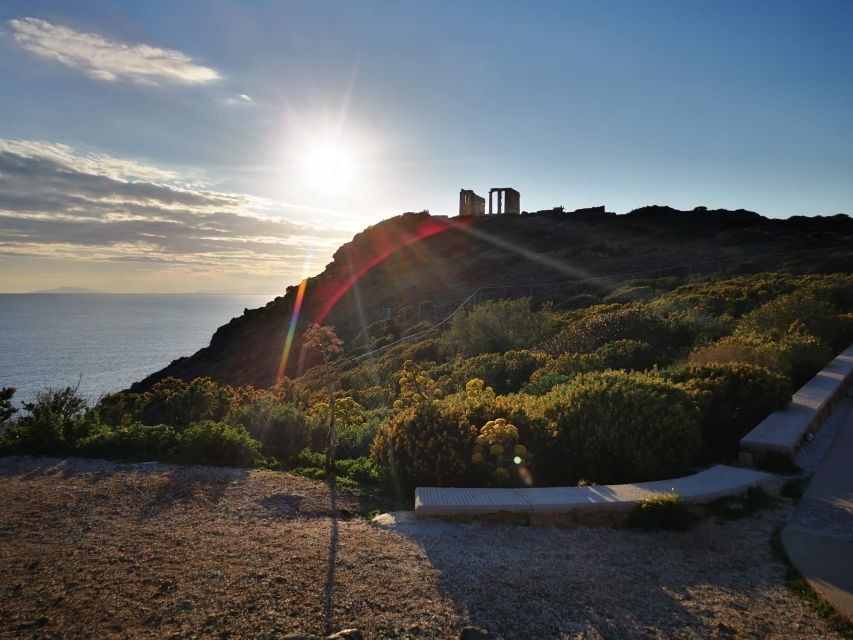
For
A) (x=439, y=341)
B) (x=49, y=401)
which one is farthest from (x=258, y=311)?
(x=49, y=401)

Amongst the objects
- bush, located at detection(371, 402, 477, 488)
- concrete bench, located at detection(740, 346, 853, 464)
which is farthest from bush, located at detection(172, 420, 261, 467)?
concrete bench, located at detection(740, 346, 853, 464)

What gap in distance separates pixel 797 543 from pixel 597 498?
1440mm

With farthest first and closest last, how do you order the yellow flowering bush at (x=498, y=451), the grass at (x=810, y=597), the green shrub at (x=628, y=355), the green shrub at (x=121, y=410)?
1. the green shrub at (x=628, y=355)
2. the green shrub at (x=121, y=410)
3. the yellow flowering bush at (x=498, y=451)
4. the grass at (x=810, y=597)

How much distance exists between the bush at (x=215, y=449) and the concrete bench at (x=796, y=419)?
5444 millimetres

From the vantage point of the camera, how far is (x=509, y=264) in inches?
1789

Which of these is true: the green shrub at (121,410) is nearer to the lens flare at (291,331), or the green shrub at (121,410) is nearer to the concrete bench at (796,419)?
the concrete bench at (796,419)

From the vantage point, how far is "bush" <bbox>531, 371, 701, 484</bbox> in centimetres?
573

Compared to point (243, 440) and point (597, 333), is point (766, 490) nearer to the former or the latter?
point (243, 440)

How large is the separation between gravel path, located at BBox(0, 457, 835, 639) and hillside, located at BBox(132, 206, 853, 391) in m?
22.2

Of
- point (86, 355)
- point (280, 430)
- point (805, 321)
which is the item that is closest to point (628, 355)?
point (805, 321)

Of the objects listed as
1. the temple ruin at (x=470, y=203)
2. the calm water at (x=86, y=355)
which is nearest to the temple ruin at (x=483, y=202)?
the temple ruin at (x=470, y=203)

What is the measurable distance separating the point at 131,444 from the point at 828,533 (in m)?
7.13

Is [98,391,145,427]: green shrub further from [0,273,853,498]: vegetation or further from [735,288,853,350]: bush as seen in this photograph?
[735,288,853,350]: bush

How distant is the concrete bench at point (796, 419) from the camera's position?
19.6 ft
